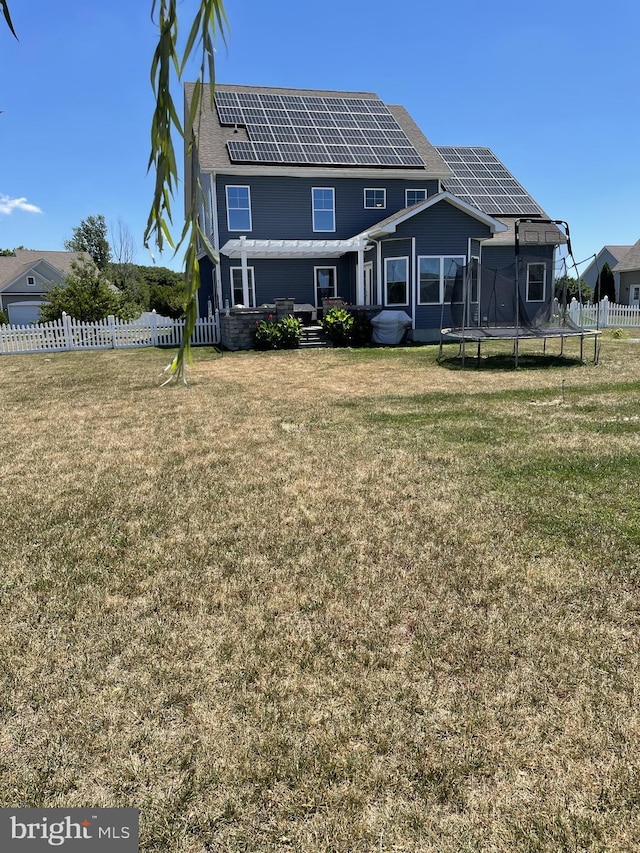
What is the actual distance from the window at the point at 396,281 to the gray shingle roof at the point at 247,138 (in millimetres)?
4119

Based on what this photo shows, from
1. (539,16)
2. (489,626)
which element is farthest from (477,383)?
(489,626)

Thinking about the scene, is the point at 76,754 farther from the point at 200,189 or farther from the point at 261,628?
the point at 200,189

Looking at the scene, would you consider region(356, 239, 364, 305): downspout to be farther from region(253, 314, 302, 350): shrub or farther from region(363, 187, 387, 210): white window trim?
region(253, 314, 302, 350): shrub

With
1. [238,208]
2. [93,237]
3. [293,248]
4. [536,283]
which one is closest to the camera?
[293,248]

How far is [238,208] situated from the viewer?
18859mm

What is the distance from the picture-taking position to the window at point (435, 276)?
18.3 metres

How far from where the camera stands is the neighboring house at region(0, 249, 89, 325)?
131 ft

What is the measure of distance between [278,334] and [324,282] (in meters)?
5.54

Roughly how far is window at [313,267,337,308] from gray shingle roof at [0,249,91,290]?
26.9 meters

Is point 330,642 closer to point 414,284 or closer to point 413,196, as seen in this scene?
point 414,284

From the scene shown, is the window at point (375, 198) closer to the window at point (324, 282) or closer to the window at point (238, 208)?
the window at point (324, 282)

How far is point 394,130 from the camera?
21.7 metres

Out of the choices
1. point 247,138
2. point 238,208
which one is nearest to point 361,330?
point 238,208

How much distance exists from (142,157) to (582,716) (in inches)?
102
